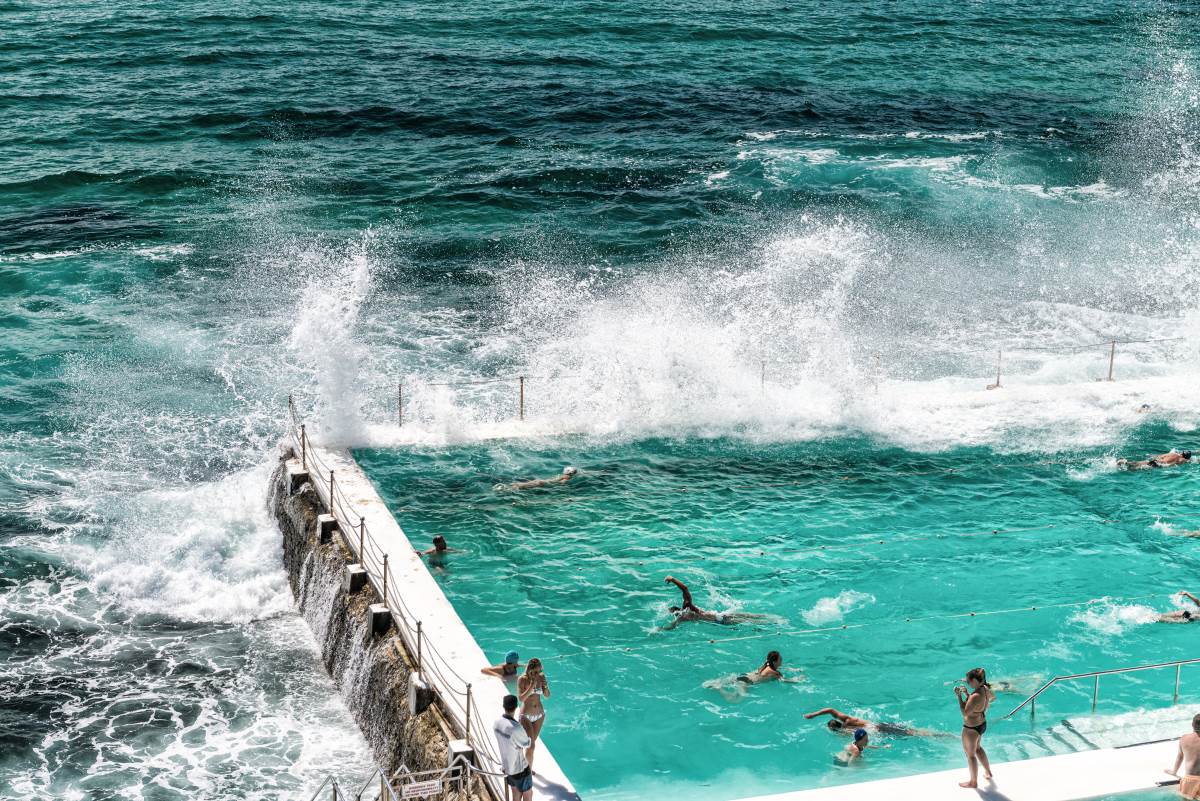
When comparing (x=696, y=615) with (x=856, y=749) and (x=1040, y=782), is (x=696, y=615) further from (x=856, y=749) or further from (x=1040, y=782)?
(x=1040, y=782)

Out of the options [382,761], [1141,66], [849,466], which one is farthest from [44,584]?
[1141,66]

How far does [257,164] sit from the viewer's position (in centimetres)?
4506

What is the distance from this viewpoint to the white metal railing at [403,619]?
48.9 ft

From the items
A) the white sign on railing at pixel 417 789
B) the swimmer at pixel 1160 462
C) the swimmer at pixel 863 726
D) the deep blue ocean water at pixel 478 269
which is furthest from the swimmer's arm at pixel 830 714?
the swimmer at pixel 1160 462

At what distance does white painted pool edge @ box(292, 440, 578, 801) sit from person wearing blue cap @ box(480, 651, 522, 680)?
7 centimetres

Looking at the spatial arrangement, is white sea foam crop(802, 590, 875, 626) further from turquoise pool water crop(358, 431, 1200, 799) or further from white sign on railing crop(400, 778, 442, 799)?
white sign on railing crop(400, 778, 442, 799)

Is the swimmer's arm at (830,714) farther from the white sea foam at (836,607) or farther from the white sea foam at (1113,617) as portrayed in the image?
the white sea foam at (1113,617)

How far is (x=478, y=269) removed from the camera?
38156 millimetres

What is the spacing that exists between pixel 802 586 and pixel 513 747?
7.80 meters

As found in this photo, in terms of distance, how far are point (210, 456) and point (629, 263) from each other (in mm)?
15300

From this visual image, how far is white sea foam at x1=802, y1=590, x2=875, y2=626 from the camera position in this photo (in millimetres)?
19062

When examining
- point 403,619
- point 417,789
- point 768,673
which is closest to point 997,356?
point 768,673

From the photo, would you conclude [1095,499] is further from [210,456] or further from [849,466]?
[210,456]

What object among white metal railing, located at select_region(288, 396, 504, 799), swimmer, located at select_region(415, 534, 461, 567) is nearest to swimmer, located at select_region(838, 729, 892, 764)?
white metal railing, located at select_region(288, 396, 504, 799)
